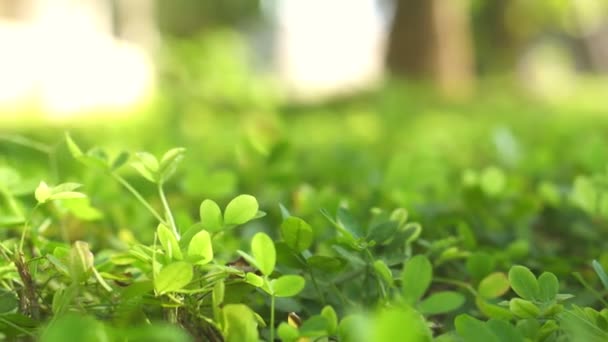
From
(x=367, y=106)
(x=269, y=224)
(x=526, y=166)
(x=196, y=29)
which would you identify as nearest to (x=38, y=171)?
(x=269, y=224)

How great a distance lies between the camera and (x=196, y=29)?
1064 inches

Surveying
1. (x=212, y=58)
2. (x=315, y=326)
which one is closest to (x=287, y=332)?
(x=315, y=326)

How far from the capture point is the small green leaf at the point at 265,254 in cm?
54

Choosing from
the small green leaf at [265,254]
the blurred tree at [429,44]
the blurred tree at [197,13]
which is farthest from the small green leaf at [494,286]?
the blurred tree at [197,13]

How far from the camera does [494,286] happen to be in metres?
0.63

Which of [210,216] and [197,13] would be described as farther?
[197,13]

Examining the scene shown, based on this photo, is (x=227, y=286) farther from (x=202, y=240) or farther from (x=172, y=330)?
(x=172, y=330)

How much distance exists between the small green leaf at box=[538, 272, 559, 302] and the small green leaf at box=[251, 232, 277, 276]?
0.70ft

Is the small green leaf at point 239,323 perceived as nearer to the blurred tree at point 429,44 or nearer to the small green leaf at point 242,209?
the small green leaf at point 242,209

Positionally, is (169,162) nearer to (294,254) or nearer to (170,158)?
(170,158)

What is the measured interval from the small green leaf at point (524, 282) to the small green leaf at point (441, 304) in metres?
0.06

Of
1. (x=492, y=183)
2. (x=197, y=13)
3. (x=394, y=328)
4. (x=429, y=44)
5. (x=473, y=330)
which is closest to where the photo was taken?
(x=394, y=328)

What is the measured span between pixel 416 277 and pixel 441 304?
0.03 metres

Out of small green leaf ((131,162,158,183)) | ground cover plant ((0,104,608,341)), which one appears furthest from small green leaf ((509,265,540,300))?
small green leaf ((131,162,158,183))
